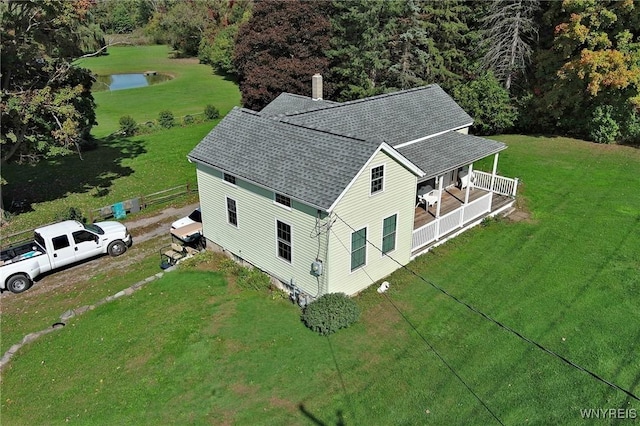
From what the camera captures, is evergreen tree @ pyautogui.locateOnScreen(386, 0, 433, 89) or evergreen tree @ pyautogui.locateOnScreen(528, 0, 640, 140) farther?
evergreen tree @ pyautogui.locateOnScreen(386, 0, 433, 89)

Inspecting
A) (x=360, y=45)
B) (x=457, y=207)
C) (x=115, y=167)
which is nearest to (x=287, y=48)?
(x=360, y=45)

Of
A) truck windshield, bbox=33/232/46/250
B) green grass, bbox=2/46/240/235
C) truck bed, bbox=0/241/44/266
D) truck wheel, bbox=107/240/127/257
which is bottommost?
green grass, bbox=2/46/240/235

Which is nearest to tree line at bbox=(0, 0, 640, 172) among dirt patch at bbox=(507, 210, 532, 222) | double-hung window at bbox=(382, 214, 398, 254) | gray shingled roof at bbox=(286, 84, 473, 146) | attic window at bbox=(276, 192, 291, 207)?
gray shingled roof at bbox=(286, 84, 473, 146)

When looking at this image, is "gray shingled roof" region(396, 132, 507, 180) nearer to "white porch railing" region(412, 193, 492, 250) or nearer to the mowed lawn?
"white porch railing" region(412, 193, 492, 250)

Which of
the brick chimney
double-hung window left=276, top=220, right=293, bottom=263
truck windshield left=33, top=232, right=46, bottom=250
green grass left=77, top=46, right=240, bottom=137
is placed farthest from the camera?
green grass left=77, top=46, right=240, bottom=137

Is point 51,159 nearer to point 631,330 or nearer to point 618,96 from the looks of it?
point 631,330

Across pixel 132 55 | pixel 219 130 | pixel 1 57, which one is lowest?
pixel 132 55

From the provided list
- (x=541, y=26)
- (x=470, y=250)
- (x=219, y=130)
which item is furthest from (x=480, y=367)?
(x=541, y=26)
